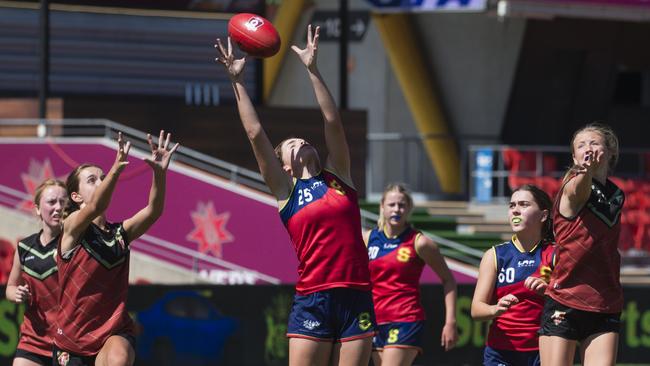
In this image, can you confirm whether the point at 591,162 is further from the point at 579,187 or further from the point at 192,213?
the point at 192,213

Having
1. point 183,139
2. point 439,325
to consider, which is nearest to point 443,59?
point 183,139

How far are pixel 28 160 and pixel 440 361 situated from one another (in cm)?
717

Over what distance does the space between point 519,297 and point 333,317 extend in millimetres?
1797

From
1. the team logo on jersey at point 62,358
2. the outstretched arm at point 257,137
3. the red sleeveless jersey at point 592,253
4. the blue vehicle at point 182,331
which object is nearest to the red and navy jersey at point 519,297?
the red sleeveless jersey at point 592,253

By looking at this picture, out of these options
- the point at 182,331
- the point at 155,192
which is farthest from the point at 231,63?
the point at 182,331

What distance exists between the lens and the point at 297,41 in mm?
29031

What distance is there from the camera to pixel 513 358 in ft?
30.9

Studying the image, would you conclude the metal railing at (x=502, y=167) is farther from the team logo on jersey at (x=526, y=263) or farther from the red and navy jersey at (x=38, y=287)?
the red and navy jersey at (x=38, y=287)

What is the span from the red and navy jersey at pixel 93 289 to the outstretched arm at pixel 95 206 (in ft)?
0.27

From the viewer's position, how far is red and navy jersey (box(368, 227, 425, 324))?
37.4 ft

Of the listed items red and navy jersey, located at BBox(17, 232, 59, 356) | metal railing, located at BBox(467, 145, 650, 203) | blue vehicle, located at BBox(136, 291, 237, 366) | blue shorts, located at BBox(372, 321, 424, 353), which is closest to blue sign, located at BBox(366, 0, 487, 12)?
metal railing, located at BBox(467, 145, 650, 203)

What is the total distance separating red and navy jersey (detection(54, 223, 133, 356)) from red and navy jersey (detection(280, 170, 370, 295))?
4.02 feet

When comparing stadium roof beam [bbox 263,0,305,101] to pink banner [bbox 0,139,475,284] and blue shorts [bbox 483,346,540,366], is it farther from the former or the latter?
blue shorts [bbox 483,346,540,366]

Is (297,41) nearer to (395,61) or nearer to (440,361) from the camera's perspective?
(395,61)
